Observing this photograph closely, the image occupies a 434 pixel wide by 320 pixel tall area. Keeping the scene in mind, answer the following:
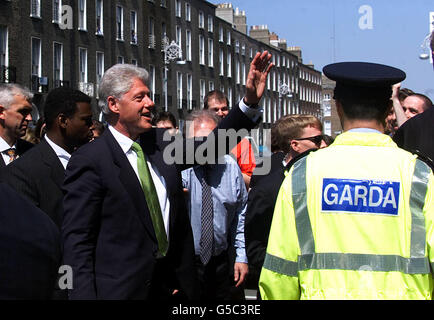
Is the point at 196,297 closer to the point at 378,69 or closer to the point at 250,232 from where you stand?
the point at 250,232

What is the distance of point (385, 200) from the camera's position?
287 cm

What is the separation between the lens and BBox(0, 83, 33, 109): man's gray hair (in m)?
5.82

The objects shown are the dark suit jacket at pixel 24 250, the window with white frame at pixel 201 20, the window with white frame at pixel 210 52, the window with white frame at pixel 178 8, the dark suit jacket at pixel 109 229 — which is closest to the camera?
the dark suit jacket at pixel 24 250

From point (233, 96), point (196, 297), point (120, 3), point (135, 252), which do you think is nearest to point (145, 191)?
point (135, 252)

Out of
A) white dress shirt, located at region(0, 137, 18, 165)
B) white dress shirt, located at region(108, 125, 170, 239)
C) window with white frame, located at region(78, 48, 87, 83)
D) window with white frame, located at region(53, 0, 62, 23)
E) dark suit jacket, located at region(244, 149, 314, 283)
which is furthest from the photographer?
window with white frame, located at region(78, 48, 87, 83)

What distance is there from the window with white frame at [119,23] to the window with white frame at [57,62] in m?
6.14

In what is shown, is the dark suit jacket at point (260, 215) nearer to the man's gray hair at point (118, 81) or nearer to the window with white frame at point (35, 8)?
the man's gray hair at point (118, 81)

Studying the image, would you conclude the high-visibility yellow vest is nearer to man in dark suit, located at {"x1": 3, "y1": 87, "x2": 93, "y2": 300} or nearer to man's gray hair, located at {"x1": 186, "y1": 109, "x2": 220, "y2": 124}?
man in dark suit, located at {"x1": 3, "y1": 87, "x2": 93, "y2": 300}

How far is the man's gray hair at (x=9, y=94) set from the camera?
19.1 ft

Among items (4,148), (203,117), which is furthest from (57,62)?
(203,117)

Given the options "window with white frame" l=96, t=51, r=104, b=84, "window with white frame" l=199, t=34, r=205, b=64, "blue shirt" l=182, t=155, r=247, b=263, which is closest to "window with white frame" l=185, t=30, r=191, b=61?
"window with white frame" l=199, t=34, r=205, b=64

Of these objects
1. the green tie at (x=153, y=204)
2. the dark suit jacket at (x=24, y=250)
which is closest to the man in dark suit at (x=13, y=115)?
the green tie at (x=153, y=204)

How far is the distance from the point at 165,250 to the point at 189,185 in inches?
54.7

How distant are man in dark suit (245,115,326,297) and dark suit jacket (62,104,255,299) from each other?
104cm
